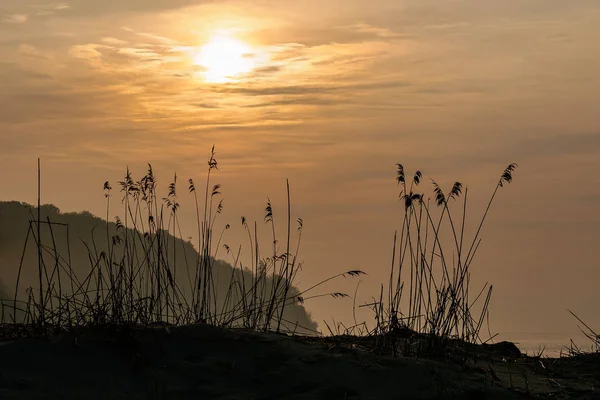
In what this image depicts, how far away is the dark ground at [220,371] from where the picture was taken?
15.3 feet

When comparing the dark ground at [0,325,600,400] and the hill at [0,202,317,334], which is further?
the hill at [0,202,317,334]

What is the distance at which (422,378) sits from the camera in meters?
4.93

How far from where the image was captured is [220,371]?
4.94m

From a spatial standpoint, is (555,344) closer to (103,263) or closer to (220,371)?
(220,371)

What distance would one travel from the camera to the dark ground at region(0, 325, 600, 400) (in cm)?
468

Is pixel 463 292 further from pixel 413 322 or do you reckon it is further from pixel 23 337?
pixel 23 337

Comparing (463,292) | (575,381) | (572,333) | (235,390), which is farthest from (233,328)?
(572,333)

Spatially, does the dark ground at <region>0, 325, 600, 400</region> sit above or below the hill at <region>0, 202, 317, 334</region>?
below

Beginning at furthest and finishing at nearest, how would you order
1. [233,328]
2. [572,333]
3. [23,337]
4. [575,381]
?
[572,333]
[575,381]
[233,328]
[23,337]

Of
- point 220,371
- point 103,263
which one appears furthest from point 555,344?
point 103,263

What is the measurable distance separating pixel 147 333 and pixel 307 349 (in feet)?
3.49

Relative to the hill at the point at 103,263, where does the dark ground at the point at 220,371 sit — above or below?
below

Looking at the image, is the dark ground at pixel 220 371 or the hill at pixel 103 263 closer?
the dark ground at pixel 220 371

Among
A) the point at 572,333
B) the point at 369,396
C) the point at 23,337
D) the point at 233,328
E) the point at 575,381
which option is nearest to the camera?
the point at 369,396
